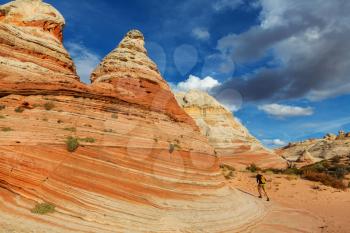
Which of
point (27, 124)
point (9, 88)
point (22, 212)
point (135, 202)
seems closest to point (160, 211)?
point (135, 202)

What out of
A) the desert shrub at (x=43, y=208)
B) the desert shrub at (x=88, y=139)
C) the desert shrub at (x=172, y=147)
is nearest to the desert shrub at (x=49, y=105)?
the desert shrub at (x=88, y=139)

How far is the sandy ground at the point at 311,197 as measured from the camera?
53.5 ft

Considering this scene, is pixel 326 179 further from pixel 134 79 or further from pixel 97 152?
pixel 97 152

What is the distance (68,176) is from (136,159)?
3010mm

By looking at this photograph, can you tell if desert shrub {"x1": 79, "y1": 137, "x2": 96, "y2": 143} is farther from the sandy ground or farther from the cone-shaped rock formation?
the sandy ground

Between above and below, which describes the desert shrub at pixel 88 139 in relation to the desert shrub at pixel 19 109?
below

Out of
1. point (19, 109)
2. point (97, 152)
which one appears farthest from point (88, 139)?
point (19, 109)

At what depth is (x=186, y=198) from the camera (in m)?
14.1

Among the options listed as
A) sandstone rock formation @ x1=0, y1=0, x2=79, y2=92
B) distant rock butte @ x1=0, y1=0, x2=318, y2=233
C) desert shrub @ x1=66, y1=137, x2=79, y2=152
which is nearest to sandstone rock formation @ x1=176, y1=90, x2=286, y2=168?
distant rock butte @ x1=0, y1=0, x2=318, y2=233

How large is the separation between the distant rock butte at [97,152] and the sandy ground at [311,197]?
1316 mm

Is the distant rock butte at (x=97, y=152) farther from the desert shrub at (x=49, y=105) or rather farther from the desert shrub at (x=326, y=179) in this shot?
the desert shrub at (x=326, y=179)

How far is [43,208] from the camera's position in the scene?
9.63m

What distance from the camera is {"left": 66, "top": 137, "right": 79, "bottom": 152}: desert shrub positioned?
11.4 metres

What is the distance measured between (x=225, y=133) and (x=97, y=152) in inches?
1459
